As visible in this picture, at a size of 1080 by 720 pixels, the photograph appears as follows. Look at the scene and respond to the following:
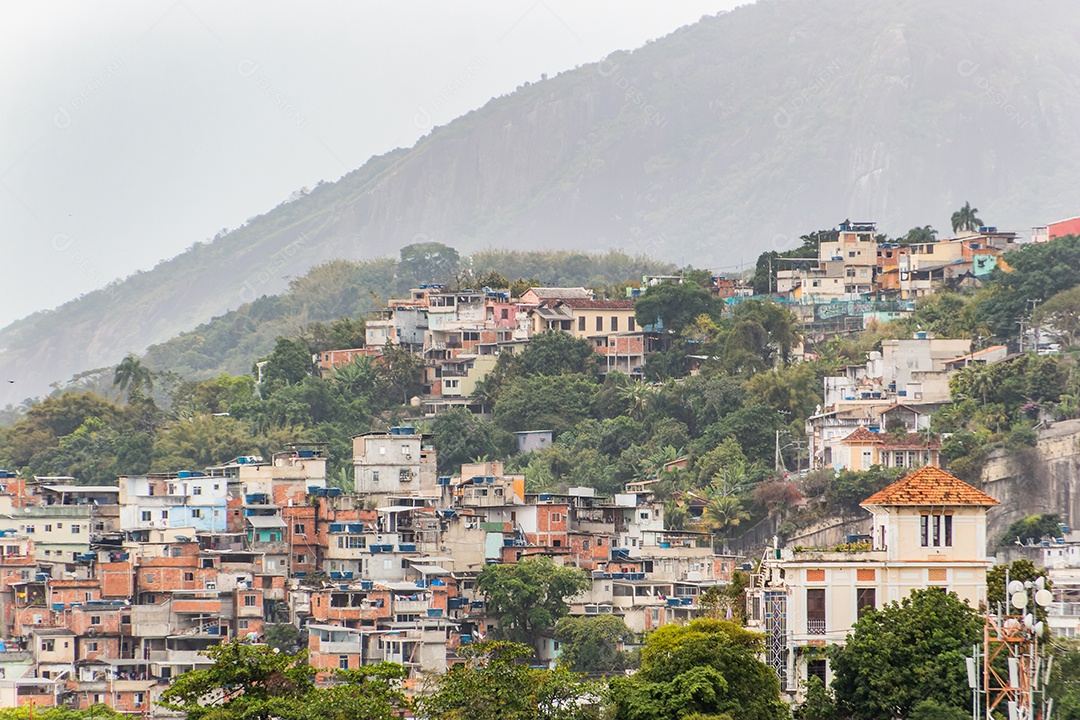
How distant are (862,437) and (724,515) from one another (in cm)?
454

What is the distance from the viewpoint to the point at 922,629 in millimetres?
31016

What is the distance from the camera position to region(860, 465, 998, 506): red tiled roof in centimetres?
3344

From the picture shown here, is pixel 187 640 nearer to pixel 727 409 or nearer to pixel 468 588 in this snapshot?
pixel 468 588

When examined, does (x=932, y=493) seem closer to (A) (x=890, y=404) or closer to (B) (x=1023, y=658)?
(B) (x=1023, y=658)

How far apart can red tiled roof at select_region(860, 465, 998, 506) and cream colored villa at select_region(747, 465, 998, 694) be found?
0.05 feet

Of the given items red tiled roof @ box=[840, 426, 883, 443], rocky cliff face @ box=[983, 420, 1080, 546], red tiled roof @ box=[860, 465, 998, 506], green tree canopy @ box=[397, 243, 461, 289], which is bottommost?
red tiled roof @ box=[860, 465, 998, 506]

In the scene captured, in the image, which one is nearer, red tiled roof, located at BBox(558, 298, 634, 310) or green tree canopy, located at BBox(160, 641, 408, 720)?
green tree canopy, located at BBox(160, 641, 408, 720)

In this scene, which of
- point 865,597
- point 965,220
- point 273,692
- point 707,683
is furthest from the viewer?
point 965,220

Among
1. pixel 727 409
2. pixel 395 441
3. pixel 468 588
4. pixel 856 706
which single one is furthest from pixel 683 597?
pixel 856 706

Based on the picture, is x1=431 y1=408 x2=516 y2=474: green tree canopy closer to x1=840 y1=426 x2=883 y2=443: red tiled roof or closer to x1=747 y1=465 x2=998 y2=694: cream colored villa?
x1=840 y1=426 x2=883 y2=443: red tiled roof

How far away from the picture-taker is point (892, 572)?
33.6 metres

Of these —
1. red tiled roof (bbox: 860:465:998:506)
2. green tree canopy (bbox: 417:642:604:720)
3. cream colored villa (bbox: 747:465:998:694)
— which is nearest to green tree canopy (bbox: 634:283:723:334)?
green tree canopy (bbox: 417:642:604:720)

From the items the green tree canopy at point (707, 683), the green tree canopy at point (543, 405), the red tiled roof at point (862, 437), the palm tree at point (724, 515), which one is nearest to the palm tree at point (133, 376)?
the green tree canopy at point (543, 405)

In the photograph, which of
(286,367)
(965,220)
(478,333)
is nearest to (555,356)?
(478,333)
